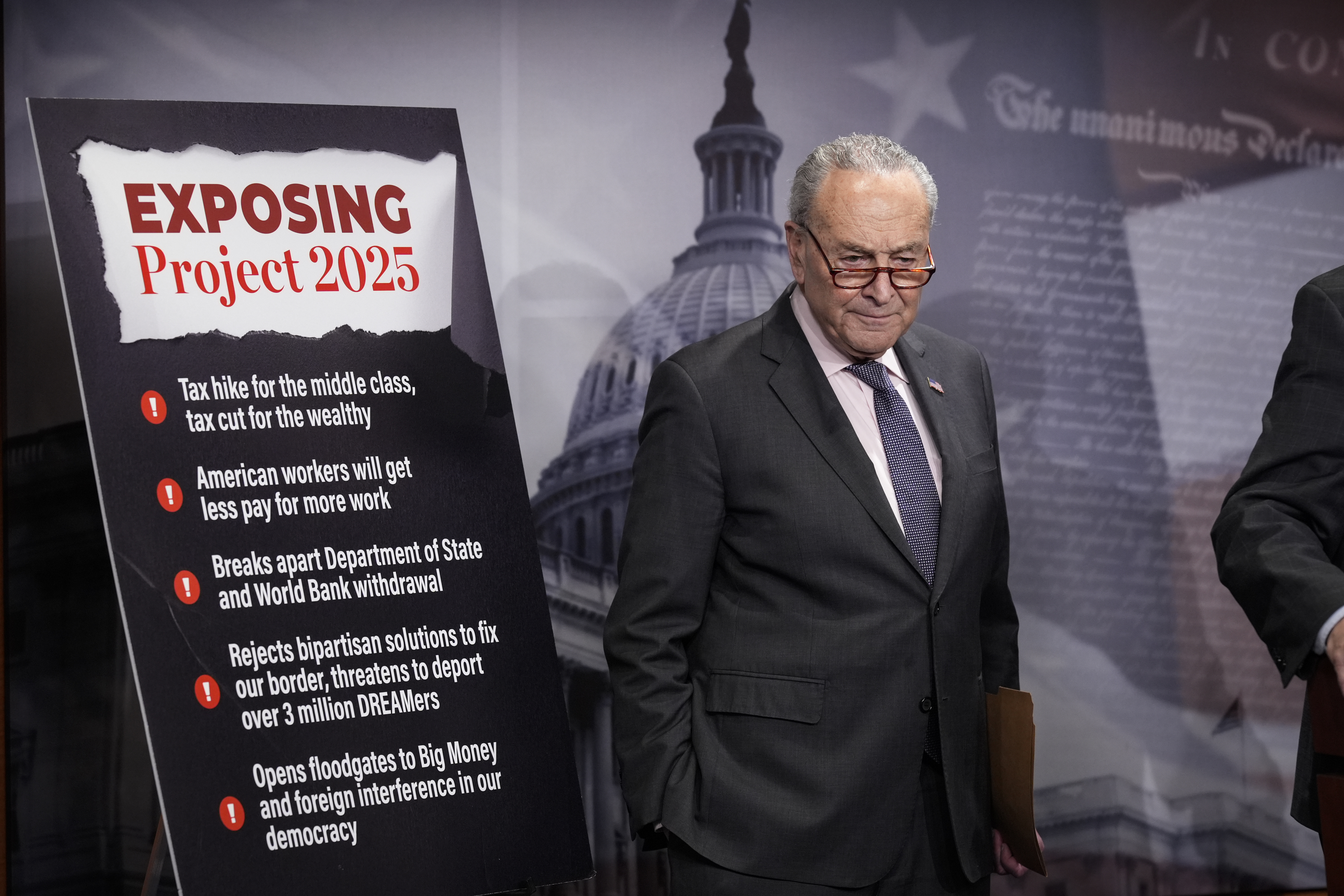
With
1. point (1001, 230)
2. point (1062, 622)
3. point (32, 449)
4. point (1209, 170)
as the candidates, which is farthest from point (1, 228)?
point (1209, 170)

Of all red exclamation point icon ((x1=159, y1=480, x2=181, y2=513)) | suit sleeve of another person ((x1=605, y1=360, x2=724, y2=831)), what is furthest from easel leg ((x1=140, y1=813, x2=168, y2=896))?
suit sleeve of another person ((x1=605, y1=360, x2=724, y2=831))

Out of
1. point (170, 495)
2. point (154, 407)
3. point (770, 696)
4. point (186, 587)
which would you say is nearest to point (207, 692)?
point (186, 587)

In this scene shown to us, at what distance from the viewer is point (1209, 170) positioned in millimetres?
3637

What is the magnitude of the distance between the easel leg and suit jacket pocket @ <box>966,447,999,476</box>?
1.34 m

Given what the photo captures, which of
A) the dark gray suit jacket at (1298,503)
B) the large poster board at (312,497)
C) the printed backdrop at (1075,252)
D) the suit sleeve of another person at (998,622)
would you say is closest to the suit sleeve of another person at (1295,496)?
the dark gray suit jacket at (1298,503)

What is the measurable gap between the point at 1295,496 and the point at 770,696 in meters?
0.68

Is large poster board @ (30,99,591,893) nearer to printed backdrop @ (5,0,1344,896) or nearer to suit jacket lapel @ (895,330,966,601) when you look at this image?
suit jacket lapel @ (895,330,966,601)

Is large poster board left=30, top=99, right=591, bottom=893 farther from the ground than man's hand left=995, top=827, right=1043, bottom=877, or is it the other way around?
large poster board left=30, top=99, right=591, bottom=893

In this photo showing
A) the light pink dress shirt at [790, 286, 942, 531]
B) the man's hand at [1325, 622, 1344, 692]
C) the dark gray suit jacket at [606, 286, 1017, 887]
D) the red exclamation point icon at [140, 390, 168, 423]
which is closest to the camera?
the man's hand at [1325, 622, 1344, 692]

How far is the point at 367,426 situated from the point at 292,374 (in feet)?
0.46

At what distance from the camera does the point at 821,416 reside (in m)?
1.81

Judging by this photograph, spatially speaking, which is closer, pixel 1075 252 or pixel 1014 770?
pixel 1014 770

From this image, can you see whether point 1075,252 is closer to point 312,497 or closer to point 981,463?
point 981,463

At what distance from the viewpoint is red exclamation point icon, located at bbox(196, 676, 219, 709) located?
190 centimetres
